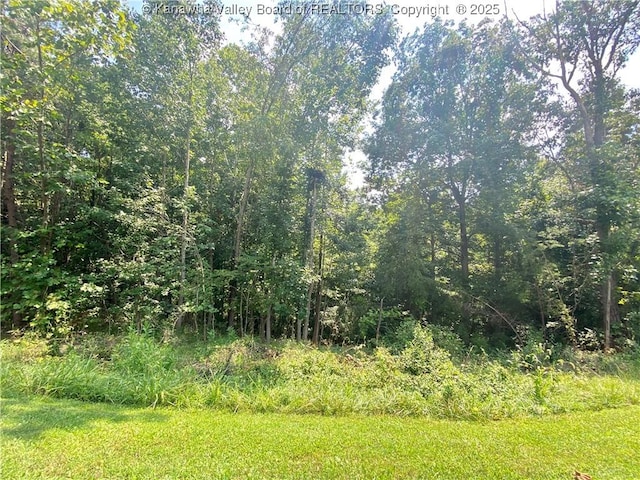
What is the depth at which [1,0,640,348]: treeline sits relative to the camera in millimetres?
7648

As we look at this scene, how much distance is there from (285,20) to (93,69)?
Result: 5882mm

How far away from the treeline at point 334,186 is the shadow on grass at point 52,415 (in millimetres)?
3462

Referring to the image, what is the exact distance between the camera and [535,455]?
2.72m

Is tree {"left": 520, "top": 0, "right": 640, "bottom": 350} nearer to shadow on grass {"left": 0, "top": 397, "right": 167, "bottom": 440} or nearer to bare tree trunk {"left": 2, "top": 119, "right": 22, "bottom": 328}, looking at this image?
shadow on grass {"left": 0, "top": 397, "right": 167, "bottom": 440}

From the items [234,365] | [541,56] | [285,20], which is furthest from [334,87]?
[234,365]

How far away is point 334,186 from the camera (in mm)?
11133

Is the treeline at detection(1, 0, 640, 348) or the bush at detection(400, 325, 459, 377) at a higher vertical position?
the treeline at detection(1, 0, 640, 348)

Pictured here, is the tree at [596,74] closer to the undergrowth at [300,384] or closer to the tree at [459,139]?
the tree at [459,139]

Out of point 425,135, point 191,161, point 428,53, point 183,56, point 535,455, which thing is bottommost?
point 535,455

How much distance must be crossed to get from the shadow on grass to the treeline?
136 inches

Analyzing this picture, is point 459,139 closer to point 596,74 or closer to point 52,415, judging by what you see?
point 596,74

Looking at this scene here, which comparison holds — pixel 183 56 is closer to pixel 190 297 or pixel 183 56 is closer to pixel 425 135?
pixel 190 297

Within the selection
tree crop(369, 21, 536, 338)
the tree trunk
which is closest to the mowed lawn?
the tree trunk

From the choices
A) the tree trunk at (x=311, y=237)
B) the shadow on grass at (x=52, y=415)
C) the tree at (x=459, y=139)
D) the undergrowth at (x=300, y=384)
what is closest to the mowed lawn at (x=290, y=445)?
the shadow on grass at (x=52, y=415)
